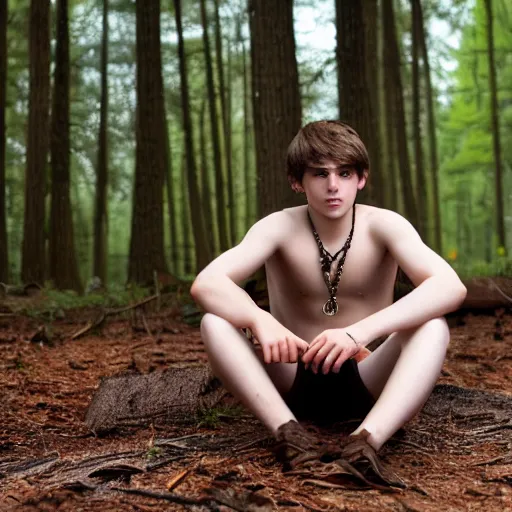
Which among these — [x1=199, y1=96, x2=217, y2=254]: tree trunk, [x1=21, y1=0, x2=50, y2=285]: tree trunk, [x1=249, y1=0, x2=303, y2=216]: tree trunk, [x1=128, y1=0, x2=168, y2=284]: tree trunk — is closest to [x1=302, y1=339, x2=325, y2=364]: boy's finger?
[x1=249, y1=0, x2=303, y2=216]: tree trunk

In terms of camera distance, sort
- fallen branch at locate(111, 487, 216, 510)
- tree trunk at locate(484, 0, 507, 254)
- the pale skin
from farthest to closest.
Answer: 1. tree trunk at locate(484, 0, 507, 254)
2. the pale skin
3. fallen branch at locate(111, 487, 216, 510)

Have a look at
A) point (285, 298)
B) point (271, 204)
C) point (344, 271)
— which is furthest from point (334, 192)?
point (271, 204)

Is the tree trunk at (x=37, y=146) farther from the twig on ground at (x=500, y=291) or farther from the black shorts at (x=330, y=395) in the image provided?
the black shorts at (x=330, y=395)

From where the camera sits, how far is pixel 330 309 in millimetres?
3264

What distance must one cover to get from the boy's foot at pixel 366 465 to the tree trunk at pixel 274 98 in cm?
417

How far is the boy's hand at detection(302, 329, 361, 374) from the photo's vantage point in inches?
104

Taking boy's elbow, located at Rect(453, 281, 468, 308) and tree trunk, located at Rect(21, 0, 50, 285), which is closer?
boy's elbow, located at Rect(453, 281, 468, 308)

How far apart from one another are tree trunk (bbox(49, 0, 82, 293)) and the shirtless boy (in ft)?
30.1

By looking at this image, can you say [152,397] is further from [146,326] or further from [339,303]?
[146,326]

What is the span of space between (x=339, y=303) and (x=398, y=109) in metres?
11.0

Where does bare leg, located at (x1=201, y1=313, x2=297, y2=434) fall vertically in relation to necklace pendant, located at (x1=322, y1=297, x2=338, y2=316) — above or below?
below

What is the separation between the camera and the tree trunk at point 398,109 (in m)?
13.0

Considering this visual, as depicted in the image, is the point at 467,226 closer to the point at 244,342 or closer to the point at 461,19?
the point at 461,19

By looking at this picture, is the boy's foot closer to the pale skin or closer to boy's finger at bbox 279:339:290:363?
the pale skin
